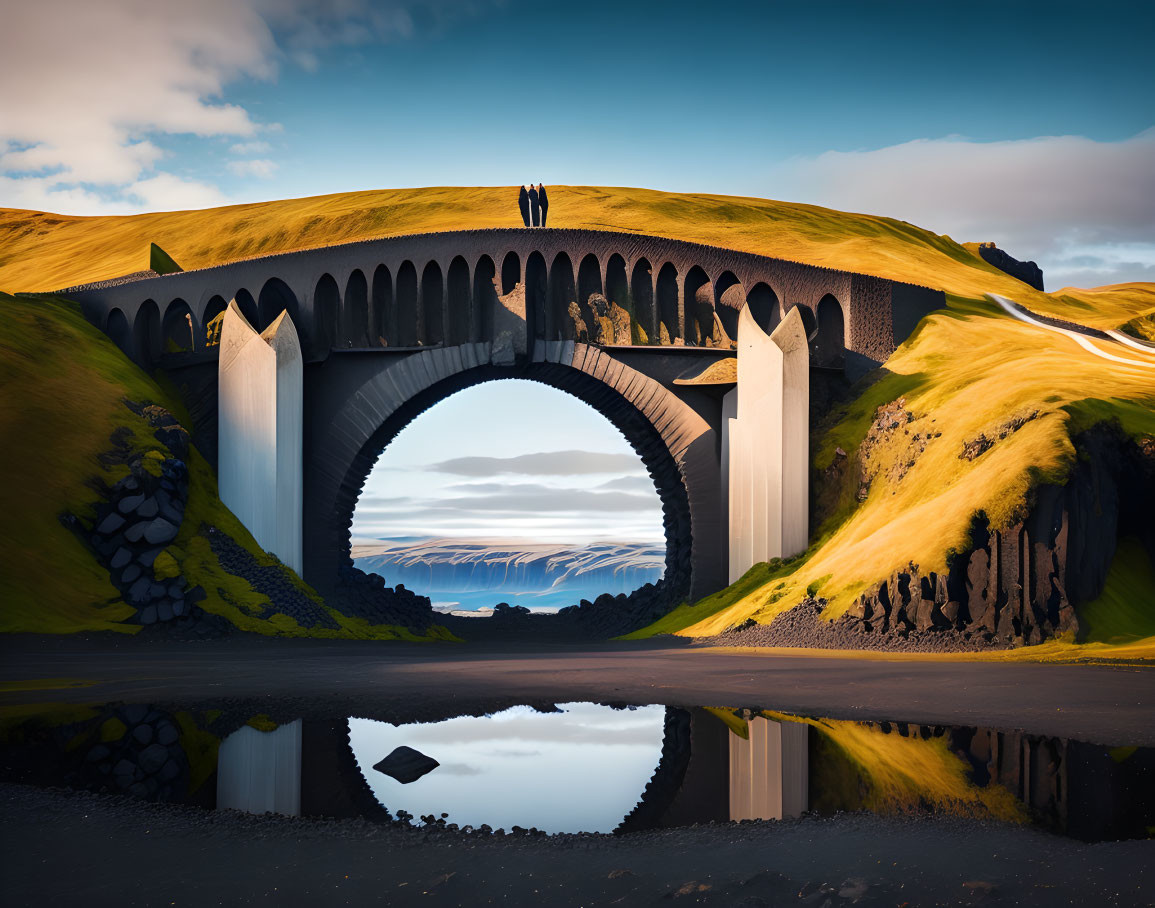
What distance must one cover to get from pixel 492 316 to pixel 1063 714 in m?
23.1

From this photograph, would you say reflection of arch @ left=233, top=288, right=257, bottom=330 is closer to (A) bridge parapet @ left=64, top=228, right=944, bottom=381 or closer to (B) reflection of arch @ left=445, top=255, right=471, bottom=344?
(A) bridge parapet @ left=64, top=228, right=944, bottom=381

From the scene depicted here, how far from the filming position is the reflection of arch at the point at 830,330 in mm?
31141

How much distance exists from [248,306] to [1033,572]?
23797mm

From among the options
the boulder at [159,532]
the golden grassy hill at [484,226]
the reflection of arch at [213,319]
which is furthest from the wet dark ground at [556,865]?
the golden grassy hill at [484,226]

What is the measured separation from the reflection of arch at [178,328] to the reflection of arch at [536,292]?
10202 millimetres

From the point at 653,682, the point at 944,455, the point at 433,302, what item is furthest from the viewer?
the point at 433,302

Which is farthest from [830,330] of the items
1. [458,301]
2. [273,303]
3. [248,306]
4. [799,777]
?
[799,777]

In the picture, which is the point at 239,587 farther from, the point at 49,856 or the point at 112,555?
the point at 49,856

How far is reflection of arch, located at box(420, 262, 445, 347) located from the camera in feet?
105

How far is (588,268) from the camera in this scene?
3203cm

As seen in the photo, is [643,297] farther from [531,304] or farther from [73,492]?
[73,492]

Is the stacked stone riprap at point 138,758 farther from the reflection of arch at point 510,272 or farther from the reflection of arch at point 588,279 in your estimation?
the reflection of arch at point 588,279

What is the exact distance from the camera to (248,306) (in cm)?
3222

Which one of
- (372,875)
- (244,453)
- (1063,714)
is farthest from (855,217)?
(372,875)
